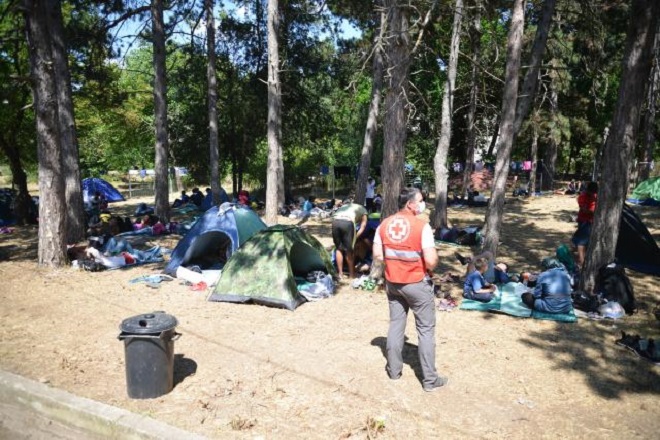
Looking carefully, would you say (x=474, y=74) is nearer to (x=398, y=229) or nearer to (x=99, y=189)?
(x=398, y=229)

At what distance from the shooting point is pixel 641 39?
7.02m

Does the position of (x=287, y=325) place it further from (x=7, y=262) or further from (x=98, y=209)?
(x=98, y=209)

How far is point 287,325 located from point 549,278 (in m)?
3.81

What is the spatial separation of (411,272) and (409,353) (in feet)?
5.11

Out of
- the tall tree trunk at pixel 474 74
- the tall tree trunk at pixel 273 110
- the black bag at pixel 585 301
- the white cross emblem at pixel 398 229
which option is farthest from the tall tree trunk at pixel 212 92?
the white cross emblem at pixel 398 229

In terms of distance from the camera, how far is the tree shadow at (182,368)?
5180mm

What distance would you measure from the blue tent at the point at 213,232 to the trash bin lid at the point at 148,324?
447 centimetres

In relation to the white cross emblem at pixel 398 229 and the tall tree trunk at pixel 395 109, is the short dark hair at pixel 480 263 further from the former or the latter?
the white cross emblem at pixel 398 229

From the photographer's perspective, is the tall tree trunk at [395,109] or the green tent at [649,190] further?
the green tent at [649,190]

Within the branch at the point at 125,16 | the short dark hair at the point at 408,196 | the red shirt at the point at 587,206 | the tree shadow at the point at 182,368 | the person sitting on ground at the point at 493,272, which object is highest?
the branch at the point at 125,16

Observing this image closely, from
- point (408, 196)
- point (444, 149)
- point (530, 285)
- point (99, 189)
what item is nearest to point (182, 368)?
point (408, 196)

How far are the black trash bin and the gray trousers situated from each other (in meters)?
2.13

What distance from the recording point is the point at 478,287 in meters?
7.73

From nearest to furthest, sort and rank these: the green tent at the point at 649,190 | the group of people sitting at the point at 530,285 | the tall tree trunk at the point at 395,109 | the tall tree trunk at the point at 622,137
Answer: the tall tree trunk at the point at 622,137, the group of people sitting at the point at 530,285, the tall tree trunk at the point at 395,109, the green tent at the point at 649,190
